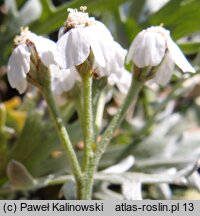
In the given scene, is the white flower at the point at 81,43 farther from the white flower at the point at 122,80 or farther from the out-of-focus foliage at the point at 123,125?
the out-of-focus foliage at the point at 123,125

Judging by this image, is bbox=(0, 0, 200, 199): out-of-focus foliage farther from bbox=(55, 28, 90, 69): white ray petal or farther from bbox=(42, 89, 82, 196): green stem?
bbox=(55, 28, 90, 69): white ray petal

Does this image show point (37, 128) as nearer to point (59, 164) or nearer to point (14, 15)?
point (59, 164)

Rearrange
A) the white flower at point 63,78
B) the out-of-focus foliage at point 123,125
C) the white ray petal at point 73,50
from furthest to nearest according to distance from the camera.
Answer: the out-of-focus foliage at point 123,125, the white flower at point 63,78, the white ray petal at point 73,50

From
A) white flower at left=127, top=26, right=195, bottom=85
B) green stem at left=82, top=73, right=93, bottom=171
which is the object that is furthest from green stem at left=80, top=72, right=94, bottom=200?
white flower at left=127, top=26, right=195, bottom=85

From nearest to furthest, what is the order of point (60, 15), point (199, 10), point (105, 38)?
point (105, 38) < point (199, 10) < point (60, 15)

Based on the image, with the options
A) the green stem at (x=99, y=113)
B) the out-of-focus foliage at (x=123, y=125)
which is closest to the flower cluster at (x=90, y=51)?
the green stem at (x=99, y=113)

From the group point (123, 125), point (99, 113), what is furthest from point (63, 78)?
point (123, 125)

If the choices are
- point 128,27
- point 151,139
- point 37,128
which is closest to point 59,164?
point 37,128
